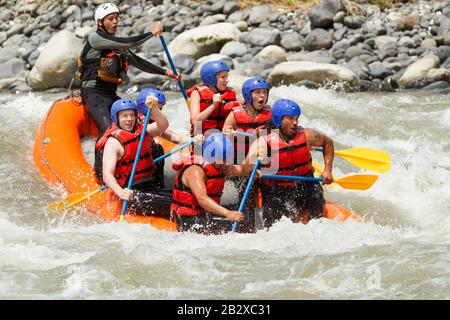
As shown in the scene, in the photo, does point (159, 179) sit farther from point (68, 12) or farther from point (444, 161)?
point (68, 12)

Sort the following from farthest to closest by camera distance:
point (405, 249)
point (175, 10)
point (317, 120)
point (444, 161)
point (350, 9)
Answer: point (175, 10) < point (350, 9) < point (317, 120) < point (444, 161) < point (405, 249)

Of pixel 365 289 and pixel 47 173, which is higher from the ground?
pixel 365 289

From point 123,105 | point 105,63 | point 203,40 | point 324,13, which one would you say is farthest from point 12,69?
point 123,105

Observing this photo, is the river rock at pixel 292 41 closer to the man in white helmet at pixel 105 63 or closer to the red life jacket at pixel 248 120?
the man in white helmet at pixel 105 63

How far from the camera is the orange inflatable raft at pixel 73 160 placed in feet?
22.1

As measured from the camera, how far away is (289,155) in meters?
6.48

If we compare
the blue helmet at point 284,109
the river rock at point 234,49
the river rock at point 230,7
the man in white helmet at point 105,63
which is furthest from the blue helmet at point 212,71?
the river rock at point 230,7

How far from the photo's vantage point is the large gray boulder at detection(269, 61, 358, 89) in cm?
1245

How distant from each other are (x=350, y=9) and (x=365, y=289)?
10093 mm

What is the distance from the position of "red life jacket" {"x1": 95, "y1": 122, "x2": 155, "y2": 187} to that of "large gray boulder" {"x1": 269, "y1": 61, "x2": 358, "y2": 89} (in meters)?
5.91

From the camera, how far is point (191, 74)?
1344 centimetres

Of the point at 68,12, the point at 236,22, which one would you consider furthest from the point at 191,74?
the point at 68,12

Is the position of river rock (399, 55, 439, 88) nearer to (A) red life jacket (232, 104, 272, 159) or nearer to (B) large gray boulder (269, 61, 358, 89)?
→ (B) large gray boulder (269, 61, 358, 89)

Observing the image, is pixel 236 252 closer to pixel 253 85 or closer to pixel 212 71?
pixel 253 85
